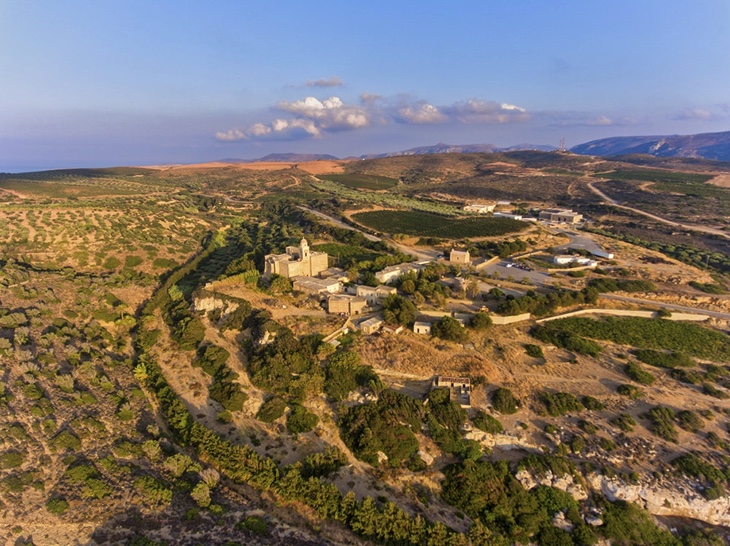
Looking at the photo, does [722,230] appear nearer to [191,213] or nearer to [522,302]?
[522,302]

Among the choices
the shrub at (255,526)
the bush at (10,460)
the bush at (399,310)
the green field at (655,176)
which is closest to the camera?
the shrub at (255,526)

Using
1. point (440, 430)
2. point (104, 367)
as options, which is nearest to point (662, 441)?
point (440, 430)

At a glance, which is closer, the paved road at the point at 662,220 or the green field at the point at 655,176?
Answer: the paved road at the point at 662,220

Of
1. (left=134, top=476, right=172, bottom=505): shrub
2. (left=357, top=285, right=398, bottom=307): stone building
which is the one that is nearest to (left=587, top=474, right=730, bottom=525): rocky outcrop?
(left=357, top=285, right=398, bottom=307): stone building

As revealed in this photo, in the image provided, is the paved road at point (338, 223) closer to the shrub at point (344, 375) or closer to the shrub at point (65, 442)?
the shrub at point (344, 375)

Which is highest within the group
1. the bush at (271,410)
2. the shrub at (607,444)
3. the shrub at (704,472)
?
the bush at (271,410)

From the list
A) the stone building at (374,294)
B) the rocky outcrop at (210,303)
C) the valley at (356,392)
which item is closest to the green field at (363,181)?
the valley at (356,392)

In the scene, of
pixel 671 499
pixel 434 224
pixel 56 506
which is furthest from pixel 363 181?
pixel 56 506

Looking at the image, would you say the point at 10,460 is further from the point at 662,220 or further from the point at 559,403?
the point at 662,220
